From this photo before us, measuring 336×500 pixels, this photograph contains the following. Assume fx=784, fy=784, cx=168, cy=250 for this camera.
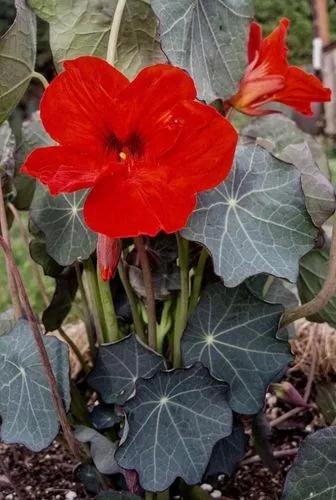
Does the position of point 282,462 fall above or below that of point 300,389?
above

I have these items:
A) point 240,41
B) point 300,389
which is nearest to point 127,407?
point 240,41

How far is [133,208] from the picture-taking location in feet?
2.27

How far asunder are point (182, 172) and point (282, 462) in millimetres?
615

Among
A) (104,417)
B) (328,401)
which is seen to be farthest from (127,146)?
(328,401)

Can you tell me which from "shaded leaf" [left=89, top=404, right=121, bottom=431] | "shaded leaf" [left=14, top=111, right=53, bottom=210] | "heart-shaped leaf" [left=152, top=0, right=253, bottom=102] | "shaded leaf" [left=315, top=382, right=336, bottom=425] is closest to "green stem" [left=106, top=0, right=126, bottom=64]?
"heart-shaped leaf" [left=152, top=0, right=253, bottom=102]

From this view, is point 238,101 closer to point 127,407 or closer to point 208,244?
point 208,244

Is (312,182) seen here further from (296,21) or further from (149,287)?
(296,21)

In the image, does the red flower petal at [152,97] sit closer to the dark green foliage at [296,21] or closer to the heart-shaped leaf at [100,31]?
the heart-shaped leaf at [100,31]

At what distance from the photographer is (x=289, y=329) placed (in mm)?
1166

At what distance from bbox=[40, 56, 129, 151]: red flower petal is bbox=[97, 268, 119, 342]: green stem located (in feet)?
0.75

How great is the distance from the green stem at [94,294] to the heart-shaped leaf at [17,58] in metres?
0.21

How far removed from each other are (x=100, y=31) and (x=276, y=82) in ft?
0.70

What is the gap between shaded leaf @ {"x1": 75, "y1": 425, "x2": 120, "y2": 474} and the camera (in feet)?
2.94

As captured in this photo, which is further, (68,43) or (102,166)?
(68,43)
